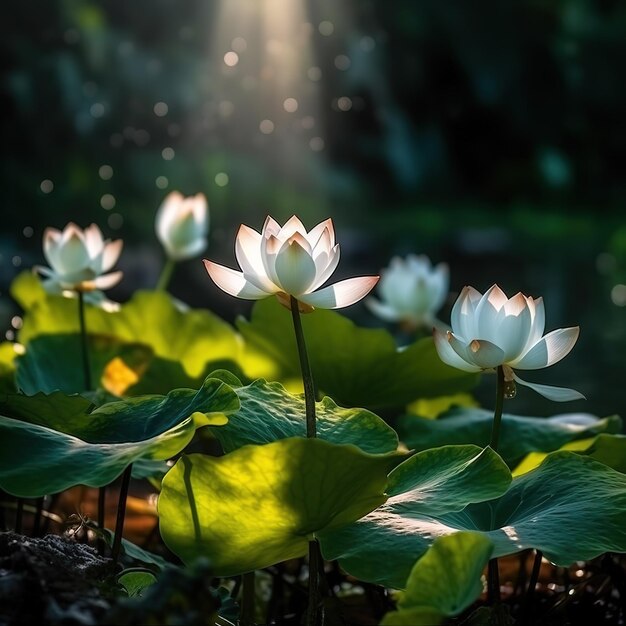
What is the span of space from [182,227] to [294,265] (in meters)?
0.81

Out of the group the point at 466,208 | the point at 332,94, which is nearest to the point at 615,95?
the point at 466,208

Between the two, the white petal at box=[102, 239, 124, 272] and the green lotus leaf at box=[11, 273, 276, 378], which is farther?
the green lotus leaf at box=[11, 273, 276, 378]

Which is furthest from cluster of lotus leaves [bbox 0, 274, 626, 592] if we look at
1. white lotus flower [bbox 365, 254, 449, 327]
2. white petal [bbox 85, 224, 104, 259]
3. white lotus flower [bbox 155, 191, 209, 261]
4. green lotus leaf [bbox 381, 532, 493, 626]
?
white lotus flower [bbox 365, 254, 449, 327]

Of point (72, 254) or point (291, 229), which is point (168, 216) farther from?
point (291, 229)

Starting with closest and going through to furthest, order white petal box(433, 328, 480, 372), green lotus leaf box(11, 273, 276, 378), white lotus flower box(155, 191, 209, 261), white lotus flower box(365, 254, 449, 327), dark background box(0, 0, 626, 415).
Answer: white petal box(433, 328, 480, 372), green lotus leaf box(11, 273, 276, 378), white lotus flower box(155, 191, 209, 261), white lotus flower box(365, 254, 449, 327), dark background box(0, 0, 626, 415)

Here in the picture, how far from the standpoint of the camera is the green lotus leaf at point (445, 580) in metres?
0.54

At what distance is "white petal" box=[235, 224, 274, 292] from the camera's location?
0.72 metres

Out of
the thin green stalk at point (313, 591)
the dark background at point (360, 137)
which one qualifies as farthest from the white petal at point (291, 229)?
the dark background at point (360, 137)

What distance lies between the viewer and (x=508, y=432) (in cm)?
104

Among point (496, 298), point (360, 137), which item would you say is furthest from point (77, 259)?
point (360, 137)

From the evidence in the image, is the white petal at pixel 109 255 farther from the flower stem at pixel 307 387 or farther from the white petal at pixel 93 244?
the flower stem at pixel 307 387

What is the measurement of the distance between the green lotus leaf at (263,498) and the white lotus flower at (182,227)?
2.77 feet

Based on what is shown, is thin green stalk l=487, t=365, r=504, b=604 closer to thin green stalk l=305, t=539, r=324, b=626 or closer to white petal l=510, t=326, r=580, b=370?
white petal l=510, t=326, r=580, b=370

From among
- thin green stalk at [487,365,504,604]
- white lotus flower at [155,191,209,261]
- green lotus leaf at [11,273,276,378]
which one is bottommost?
thin green stalk at [487,365,504,604]
